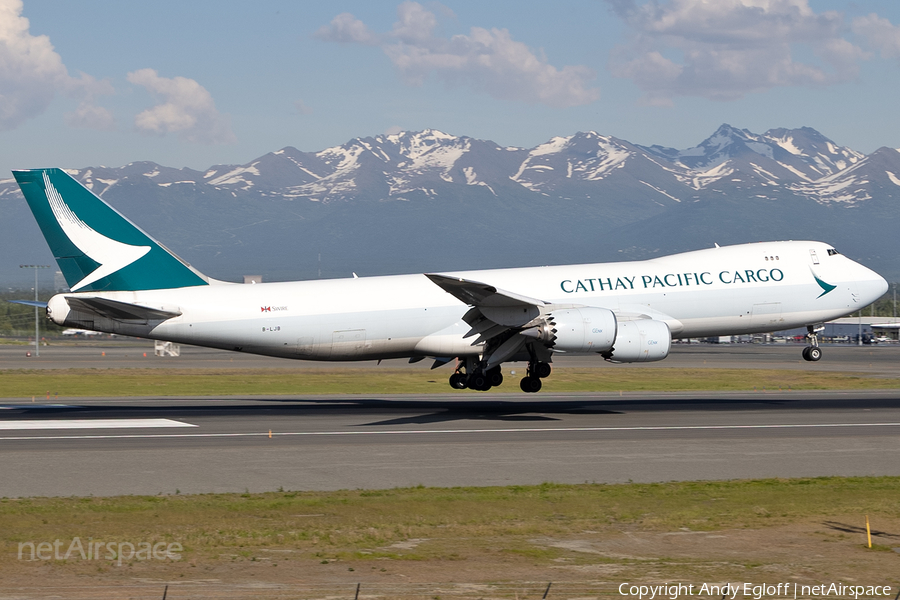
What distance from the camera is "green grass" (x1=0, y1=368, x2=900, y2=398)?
183ft

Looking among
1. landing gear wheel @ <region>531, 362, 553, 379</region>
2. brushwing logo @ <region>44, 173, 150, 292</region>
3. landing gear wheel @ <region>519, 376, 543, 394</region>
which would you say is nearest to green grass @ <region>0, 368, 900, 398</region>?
landing gear wheel @ <region>519, 376, 543, 394</region>

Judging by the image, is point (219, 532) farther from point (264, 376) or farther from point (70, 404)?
point (264, 376)

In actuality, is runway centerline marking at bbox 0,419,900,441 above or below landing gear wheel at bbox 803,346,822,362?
below

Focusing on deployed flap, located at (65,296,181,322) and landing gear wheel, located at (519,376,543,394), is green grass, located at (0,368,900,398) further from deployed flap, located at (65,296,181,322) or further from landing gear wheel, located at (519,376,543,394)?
deployed flap, located at (65,296,181,322)

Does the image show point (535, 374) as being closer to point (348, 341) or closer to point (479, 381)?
point (479, 381)

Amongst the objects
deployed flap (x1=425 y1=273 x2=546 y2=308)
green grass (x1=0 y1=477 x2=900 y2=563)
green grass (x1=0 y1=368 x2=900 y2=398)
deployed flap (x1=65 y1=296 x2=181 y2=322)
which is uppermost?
deployed flap (x1=425 y1=273 x2=546 y2=308)

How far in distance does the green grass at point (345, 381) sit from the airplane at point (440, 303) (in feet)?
49.4

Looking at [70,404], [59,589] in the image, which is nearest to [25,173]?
[70,404]

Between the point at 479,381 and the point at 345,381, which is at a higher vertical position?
the point at 479,381

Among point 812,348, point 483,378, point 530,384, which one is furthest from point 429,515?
point 812,348

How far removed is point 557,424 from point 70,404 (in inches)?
910

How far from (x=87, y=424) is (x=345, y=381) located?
1051 inches

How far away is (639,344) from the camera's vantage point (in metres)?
37.3

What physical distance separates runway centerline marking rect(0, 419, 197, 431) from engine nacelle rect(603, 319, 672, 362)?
16442 millimetres
